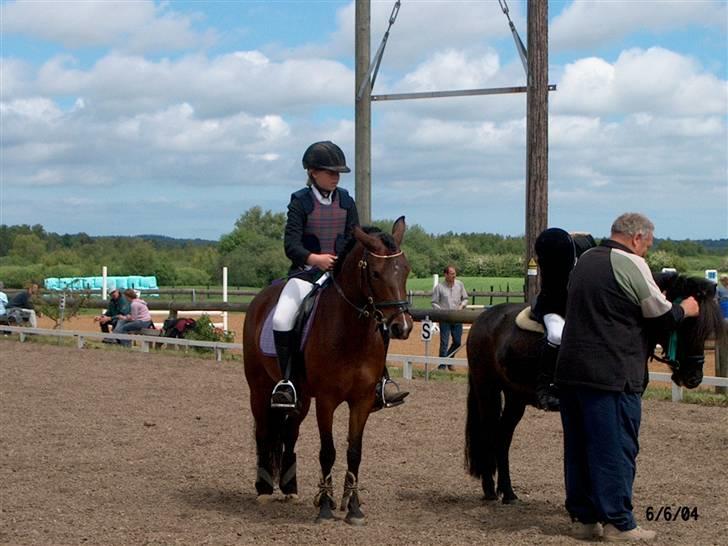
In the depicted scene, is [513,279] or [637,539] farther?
[513,279]

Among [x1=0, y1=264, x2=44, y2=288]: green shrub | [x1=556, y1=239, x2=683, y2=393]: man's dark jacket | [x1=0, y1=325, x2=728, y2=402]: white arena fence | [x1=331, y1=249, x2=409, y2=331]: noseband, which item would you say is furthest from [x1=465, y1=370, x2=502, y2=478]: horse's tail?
[x1=0, y1=264, x2=44, y2=288]: green shrub

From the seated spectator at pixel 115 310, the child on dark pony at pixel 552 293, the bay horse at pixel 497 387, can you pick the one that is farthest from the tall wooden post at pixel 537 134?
the seated spectator at pixel 115 310

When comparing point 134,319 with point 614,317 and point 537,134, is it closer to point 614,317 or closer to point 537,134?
point 537,134

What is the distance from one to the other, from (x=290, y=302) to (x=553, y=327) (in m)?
1.84

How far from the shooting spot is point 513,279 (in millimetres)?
46219

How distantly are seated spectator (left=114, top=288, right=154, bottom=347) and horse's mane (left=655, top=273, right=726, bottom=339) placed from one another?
15.6 metres

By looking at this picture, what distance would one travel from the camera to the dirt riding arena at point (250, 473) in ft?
21.2

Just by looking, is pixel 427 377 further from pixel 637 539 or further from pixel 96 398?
pixel 637 539

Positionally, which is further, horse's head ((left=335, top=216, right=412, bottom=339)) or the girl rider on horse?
the girl rider on horse

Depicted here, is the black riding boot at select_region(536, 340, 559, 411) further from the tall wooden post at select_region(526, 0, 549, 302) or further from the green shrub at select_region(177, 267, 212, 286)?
the green shrub at select_region(177, 267, 212, 286)

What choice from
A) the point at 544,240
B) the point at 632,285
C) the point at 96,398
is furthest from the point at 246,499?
the point at 96,398

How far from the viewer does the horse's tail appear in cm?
766

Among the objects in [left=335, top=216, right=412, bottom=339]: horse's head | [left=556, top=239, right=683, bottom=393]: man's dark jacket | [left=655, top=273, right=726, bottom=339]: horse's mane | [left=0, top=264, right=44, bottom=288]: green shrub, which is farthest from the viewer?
[left=0, top=264, right=44, bottom=288]: green shrub

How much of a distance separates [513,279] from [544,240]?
130 ft
